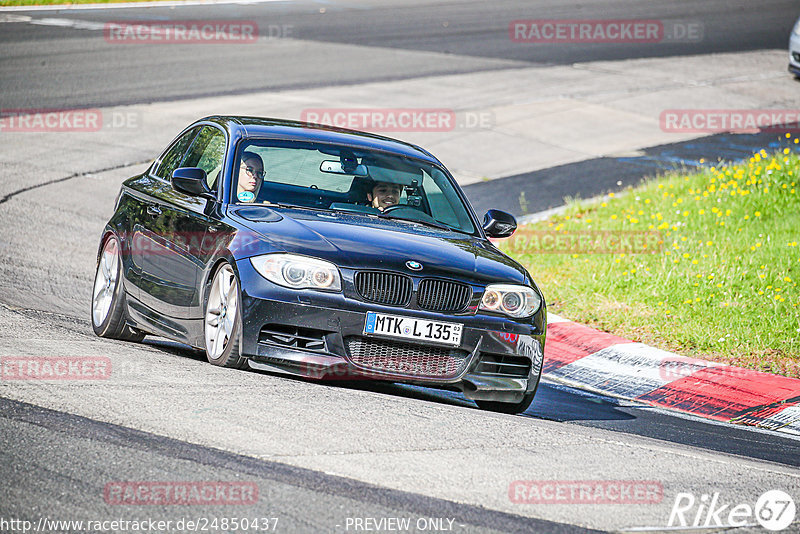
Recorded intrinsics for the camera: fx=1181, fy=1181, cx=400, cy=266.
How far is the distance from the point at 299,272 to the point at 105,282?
2423 mm

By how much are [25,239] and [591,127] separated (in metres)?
10.6

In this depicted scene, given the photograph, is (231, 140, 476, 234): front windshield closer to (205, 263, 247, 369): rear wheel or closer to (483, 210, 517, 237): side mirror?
(483, 210, 517, 237): side mirror

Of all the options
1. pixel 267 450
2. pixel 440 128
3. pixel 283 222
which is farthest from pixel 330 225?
pixel 440 128

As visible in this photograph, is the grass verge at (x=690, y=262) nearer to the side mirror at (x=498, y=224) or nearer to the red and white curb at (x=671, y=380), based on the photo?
the red and white curb at (x=671, y=380)

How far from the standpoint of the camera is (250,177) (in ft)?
24.9

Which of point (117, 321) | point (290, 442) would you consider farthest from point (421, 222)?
point (290, 442)

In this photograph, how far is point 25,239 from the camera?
38.0 ft

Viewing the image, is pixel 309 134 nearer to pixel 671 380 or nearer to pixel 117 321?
pixel 117 321

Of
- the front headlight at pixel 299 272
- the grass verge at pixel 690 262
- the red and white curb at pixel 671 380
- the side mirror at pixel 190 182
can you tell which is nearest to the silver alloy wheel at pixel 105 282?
the side mirror at pixel 190 182

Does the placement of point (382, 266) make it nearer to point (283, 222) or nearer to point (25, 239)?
point (283, 222)

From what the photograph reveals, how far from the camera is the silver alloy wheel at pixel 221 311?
6.68 meters

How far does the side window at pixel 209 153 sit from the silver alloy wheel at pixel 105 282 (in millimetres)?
814

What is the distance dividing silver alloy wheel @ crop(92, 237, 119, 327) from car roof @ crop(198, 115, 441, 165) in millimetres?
1183

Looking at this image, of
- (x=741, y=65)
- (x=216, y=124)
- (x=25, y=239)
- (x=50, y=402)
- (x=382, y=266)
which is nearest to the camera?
(x=50, y=402)
